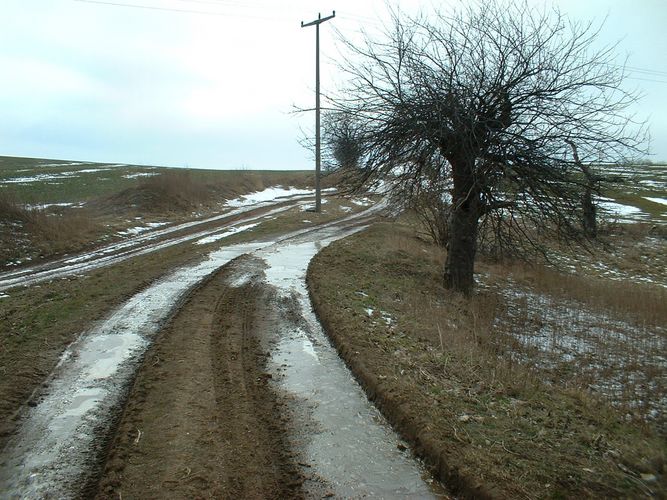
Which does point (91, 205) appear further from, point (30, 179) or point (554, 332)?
point (554, 332)

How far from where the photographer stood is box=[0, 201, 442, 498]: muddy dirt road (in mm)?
3398

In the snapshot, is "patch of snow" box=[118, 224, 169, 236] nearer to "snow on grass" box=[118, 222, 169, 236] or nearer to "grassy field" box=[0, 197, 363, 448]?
"snow on grass" box=[118, 222, 169, 236]

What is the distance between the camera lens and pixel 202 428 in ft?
13.4

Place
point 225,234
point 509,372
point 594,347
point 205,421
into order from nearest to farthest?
point 205,421 → point 509,372 → point 594,347 → point 225,234

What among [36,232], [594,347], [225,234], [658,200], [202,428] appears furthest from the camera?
[658,200]

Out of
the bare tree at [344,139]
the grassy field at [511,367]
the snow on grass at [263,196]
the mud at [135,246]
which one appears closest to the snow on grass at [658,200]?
the grassy field at [511,367]

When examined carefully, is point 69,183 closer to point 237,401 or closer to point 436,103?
point 436,103

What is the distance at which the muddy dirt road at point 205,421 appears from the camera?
3.40 meters

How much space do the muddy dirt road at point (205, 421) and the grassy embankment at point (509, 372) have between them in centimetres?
39

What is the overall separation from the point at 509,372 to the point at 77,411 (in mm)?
4883

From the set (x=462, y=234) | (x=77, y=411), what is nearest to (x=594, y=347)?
(x=462, y=234)

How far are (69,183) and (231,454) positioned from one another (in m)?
39.9

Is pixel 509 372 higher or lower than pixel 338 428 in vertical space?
lower

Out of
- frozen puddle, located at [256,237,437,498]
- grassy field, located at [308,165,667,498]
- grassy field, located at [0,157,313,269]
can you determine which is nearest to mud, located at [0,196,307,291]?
grassy field, located at [0,157,313,269]
